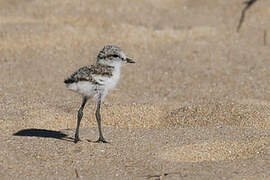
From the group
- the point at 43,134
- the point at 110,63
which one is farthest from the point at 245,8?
the point at 43,134

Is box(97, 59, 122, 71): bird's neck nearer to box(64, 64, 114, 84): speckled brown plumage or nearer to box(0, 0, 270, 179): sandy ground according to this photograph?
box(64, 64, 114, 84): speckled brown plumage

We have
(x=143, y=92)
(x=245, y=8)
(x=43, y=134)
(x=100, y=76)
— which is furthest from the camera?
(x=245, y=8)

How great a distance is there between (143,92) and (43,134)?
2.11m

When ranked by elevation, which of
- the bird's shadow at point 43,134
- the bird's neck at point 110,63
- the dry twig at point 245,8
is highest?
the dry twig at point 245,8

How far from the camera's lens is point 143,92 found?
704 centimetres

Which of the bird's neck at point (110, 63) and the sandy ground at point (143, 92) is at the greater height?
the bird's neck at point (110, 63)

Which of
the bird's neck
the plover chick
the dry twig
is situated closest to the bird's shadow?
the plover chick

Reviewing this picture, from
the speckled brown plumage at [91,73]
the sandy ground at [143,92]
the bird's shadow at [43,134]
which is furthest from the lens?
the bird's shadow at [43,134]

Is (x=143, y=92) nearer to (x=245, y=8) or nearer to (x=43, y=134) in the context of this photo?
(x=43, y=134)

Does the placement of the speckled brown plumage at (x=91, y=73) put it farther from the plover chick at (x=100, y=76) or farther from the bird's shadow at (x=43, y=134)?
the bird's shadow at (x=43, y=134)

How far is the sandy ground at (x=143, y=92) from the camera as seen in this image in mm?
4480

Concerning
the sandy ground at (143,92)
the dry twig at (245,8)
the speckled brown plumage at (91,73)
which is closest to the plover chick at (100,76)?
the speckled brown plumage at (91,73)

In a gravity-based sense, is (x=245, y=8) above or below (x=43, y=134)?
above

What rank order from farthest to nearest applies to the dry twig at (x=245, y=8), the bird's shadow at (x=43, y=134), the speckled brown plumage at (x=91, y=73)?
the dry twig at (x=245, y=8) < the bird's shadow at (x=43, y=134) < the speckled brown plumage at (x=91, y=73)
